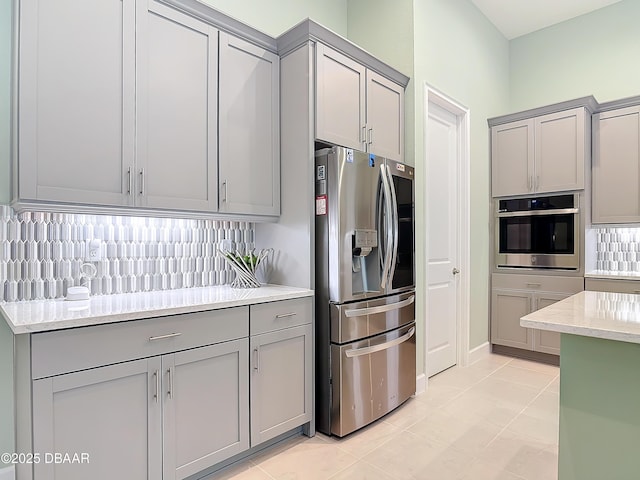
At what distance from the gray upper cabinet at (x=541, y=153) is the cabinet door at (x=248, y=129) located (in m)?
2.81

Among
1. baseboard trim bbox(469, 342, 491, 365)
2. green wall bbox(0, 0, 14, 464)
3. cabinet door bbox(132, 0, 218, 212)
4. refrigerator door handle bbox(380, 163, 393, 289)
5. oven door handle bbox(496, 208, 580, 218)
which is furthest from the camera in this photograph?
baseboard trim bbox(469, 342, 491, 365)

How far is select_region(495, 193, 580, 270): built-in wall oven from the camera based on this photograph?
3.77m

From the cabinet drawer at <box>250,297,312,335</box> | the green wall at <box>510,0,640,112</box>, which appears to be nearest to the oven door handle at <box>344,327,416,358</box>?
the cabinet drawer at <box>250,297,312,335</box>

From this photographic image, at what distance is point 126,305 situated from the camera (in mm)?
1812

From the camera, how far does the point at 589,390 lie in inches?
59.9

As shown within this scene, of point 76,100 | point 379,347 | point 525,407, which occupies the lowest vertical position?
point 525,407

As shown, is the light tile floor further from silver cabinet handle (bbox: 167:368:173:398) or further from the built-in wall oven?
the built-in wall oven

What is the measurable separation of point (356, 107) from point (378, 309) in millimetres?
1436

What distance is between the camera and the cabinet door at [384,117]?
288cm

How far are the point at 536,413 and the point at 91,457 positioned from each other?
2.78 metres

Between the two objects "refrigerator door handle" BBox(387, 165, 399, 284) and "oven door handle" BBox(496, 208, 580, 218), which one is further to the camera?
"oven door handle" BBox(496, 208, 580, 218)

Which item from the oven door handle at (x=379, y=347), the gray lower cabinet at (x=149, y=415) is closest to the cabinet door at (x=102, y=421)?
the gray lower cabinet at (x=149, y=415)

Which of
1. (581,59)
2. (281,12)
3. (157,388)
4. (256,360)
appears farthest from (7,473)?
(581,59)

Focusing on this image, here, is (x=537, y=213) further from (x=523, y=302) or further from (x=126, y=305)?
(x=126, y=305)
